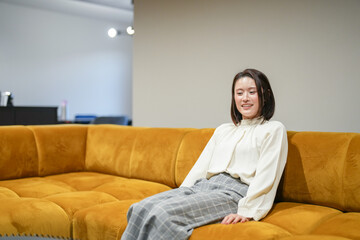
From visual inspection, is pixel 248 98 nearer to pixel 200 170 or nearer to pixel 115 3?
pixel 200 170

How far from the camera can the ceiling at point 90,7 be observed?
727 centimetres

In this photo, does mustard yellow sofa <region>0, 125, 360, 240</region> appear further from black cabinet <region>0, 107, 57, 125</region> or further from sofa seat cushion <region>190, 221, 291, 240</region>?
black cabinet <region>0, 107, 57, 125</region>

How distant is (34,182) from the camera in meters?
2.93

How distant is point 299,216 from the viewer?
6.43 ft

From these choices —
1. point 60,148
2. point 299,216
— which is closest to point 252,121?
point 299,216

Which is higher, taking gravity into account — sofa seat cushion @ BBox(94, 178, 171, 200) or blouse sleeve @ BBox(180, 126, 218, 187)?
blouse sleeve @ BBox(180, 126, 218, 187)

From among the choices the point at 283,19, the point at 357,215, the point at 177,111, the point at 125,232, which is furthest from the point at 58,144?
the point at 357,215

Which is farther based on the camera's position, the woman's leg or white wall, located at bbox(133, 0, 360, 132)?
white wall, located at bbox(133, 0, 360, 132)

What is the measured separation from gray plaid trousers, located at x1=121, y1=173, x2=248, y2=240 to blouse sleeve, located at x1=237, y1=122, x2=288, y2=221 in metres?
0.09

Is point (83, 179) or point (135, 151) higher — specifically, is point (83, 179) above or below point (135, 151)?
below

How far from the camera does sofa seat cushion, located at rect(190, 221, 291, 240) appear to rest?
1671 millimetres

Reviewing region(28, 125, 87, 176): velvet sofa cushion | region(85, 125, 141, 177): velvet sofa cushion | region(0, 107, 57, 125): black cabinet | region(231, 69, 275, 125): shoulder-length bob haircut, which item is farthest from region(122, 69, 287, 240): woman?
region(0, 107, 57, 125): black cabinet

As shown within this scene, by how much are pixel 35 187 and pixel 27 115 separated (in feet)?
12.5

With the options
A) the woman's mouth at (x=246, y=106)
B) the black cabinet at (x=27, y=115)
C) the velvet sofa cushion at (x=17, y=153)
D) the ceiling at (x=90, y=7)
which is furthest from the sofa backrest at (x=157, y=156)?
the ceiling at (x=90, y=7)
